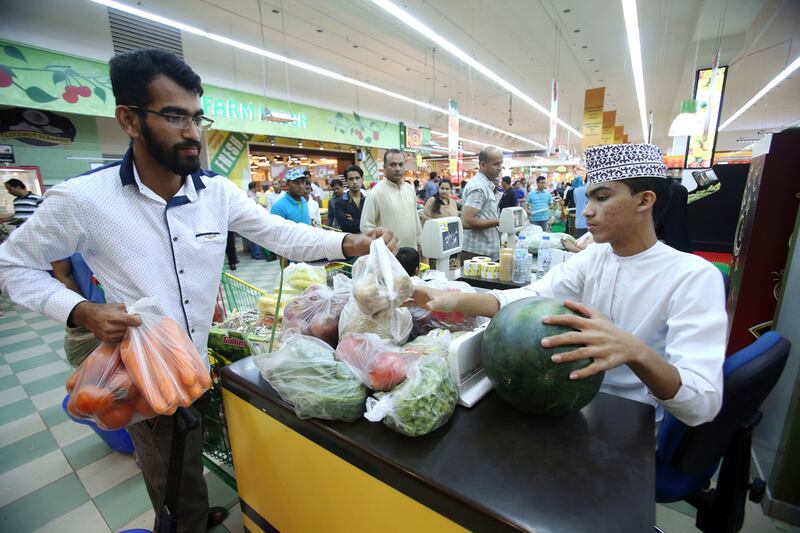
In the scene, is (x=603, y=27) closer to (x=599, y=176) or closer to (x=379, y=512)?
(x=599, y=176)

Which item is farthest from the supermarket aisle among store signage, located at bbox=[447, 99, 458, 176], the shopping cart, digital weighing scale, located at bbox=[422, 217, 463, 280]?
store signage, located at bbox=[447, 99, 458, 176]

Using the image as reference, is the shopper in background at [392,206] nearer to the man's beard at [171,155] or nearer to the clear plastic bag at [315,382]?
the man's beard at [171,155]

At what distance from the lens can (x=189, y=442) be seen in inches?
60.9

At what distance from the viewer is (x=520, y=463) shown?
0.88m

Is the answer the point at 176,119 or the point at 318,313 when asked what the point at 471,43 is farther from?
the point at 318,313

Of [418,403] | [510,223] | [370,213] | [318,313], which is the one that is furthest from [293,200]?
[418,403]

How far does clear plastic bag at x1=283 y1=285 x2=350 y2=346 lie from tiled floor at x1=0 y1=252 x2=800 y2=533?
4.73 ft

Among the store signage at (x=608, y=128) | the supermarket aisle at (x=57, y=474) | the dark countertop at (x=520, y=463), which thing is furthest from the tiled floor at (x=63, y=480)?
the store signage at (x=608, y=128)

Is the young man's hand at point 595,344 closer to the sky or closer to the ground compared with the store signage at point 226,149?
closer to the ground

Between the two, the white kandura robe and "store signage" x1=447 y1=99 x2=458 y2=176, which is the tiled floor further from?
"store signage" x1=447 y1=99 x2=458 y2=176

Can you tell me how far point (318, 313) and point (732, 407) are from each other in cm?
145

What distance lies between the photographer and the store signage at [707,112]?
8.01 m

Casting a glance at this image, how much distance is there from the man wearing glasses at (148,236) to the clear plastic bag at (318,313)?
0.21m

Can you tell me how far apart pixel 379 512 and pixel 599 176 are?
1323 millimetres
